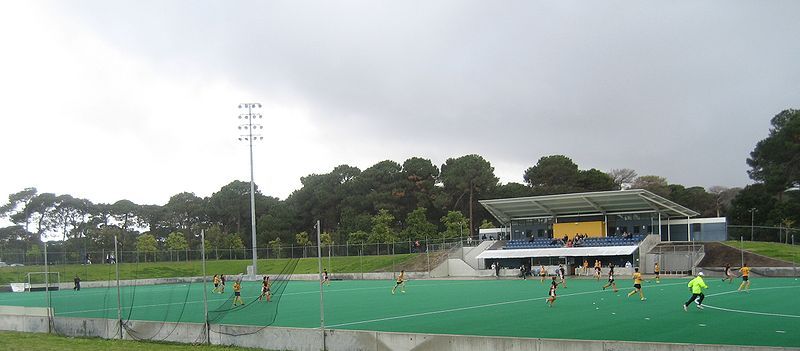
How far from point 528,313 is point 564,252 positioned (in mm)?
37383

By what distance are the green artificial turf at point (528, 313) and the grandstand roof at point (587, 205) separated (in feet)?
89.1

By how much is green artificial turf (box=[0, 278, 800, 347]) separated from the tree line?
5312 centimetres

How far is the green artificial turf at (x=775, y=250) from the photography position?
53.1 m

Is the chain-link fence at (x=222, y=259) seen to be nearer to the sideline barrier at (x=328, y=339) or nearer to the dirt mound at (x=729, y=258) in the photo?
the dirt mound at (x=729, y=258)

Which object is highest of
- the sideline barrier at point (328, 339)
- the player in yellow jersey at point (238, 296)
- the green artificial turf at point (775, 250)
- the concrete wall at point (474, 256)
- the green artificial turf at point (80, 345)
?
the player in yellow jersey at point (238, 296)

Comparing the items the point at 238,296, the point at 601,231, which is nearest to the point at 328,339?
the point at 238,296

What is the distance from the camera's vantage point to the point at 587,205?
69625mm

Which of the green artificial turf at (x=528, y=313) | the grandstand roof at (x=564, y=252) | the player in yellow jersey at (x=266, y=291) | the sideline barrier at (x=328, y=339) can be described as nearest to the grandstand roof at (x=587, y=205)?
the grandstand roof at (x=564, y=252)

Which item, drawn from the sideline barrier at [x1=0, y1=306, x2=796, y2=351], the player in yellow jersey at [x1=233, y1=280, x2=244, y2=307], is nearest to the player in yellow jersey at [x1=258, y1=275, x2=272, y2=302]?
the player in yellow jersey at [x1=233, y1=280, x2=244, y2=307]

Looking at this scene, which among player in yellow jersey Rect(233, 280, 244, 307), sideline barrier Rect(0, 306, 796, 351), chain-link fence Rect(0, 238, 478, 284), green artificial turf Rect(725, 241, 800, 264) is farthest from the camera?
green artificial turf Rect(725, 241, 800, 264)

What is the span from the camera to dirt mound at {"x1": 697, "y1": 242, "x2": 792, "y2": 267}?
2064 inches

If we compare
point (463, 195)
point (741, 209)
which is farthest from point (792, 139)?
point (463, 195)

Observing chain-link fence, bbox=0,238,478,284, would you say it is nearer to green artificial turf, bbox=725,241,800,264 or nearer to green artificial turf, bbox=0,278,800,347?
green artificial turf, bbox=0,278,800,347

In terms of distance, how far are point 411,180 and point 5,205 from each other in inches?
2325
